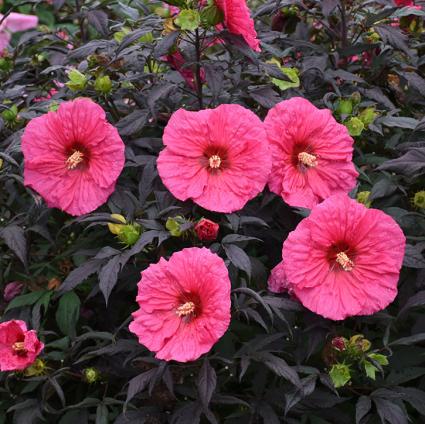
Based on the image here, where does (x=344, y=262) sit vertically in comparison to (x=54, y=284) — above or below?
above

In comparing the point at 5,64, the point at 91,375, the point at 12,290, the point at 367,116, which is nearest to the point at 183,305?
the point at 91,375

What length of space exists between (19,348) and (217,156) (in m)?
0.65

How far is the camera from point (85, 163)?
1772mm

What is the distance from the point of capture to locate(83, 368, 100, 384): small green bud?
169 centimetres

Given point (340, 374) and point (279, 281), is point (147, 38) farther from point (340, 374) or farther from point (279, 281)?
point (340, 374)

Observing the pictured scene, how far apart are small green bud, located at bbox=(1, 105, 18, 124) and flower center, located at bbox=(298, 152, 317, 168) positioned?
0.81 m

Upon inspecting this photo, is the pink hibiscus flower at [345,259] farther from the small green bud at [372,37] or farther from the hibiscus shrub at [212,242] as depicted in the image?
the small green bud at [372,37]

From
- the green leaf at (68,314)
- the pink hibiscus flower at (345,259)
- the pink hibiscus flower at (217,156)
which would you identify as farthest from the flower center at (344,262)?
the green leaf at (68,314)

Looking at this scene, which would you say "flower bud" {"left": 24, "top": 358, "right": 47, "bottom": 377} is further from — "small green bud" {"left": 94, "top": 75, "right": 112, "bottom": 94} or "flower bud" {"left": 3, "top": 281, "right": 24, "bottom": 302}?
"small green bud" {"left": 94, "top": 75, "right": 112, "bottom": 94}

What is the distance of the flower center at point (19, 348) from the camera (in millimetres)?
1648

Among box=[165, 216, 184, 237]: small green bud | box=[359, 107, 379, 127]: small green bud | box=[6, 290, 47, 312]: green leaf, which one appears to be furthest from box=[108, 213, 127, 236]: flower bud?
box=[359, 107, 379, 127]: small green bud

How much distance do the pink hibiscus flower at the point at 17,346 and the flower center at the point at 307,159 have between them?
0.75 meters

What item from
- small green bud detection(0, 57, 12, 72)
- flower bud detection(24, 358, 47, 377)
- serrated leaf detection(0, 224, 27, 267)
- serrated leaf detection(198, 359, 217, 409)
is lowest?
flower bud detection(24, 358, 47, 377)

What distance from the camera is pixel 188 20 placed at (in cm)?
161
